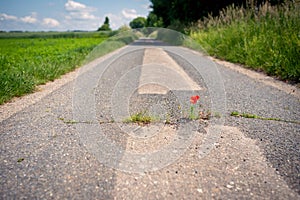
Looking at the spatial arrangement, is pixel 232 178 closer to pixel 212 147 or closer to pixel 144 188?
pixel 212 147

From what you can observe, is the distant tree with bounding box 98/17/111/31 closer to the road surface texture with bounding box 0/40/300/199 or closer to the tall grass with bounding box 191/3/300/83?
the tall grass with bounding box 191/3/300/83

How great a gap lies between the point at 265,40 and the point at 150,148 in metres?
5.79

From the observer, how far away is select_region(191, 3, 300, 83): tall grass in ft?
17.6

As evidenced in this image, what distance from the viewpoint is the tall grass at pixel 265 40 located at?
5352 millimetres

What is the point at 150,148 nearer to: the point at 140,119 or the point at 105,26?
the point at 140,119

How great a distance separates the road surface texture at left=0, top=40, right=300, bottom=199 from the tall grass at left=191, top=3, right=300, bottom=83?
161 cm

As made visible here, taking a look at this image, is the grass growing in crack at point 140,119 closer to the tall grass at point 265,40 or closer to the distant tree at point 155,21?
the tall grass at point 265,40

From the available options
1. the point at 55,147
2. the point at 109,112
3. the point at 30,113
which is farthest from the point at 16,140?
the point at 109,112

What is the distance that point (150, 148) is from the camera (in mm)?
2344

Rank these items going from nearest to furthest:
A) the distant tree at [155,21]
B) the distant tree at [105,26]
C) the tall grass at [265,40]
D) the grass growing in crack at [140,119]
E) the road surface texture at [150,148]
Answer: the road surface texture at [150,148]
the grass growing in crack at [140,119]
the tall grass at [265,40]
the distant tree at [155,21]
the distant tree at [105,26]

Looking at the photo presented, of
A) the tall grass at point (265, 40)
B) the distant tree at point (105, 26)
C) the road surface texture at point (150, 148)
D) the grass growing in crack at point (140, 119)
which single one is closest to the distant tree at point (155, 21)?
the tall grass at point (265, 40)

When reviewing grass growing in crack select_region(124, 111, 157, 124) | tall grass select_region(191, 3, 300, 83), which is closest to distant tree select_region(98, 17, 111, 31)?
tall grass select_region(191, 3, 300, 83)

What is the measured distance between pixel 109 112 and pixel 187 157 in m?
1.58

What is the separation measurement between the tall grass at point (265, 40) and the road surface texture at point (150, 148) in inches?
63.5
